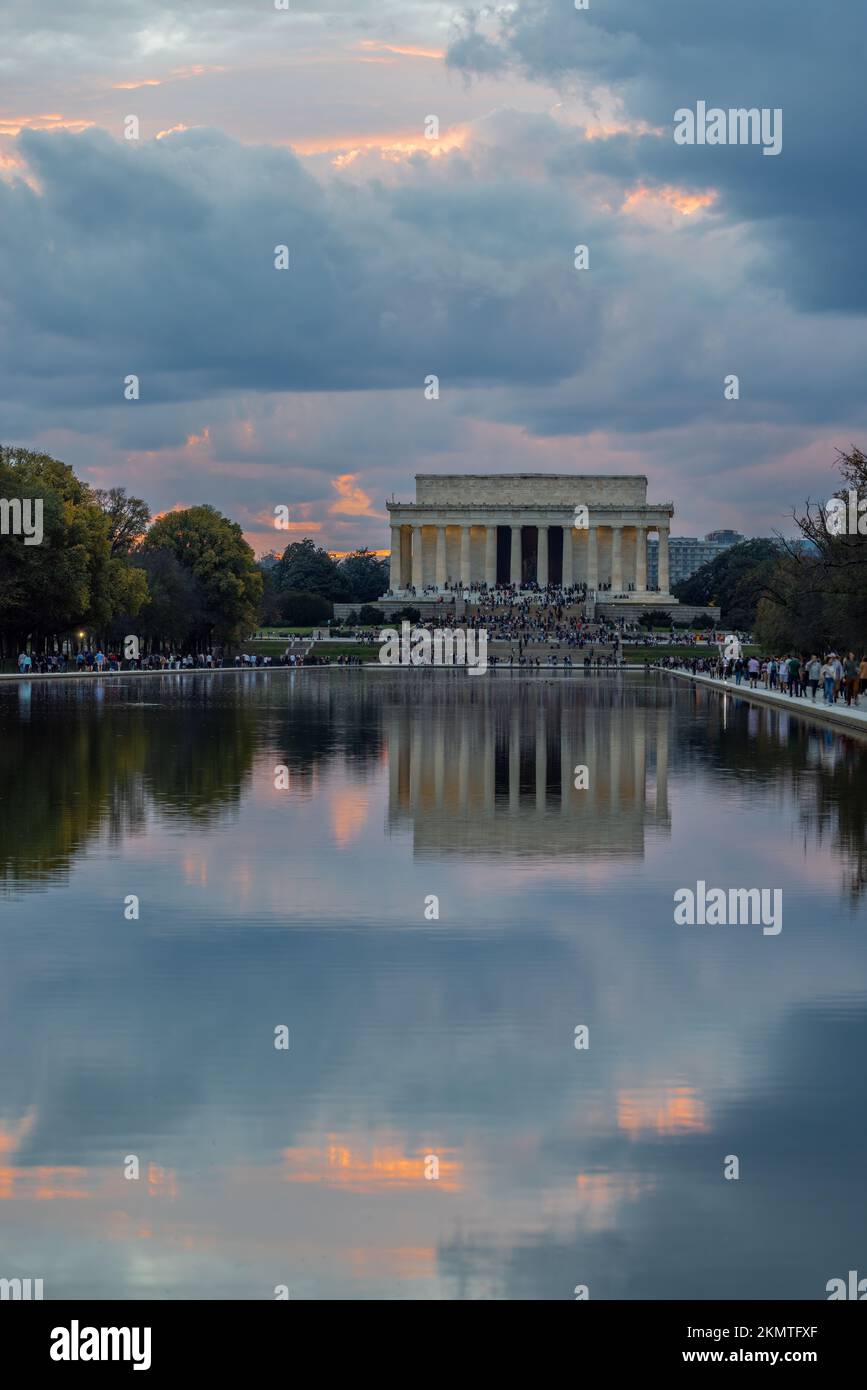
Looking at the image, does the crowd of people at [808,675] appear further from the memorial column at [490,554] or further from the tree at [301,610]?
the memorial column at [490,554]

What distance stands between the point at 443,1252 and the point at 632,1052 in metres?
2.92

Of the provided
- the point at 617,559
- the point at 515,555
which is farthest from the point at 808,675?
the point at 515,555

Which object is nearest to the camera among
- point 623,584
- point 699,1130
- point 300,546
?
point 699,1130

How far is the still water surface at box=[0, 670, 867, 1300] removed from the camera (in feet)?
21.5

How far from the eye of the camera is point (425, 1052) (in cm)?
920

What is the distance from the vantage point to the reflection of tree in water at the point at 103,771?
18.0 metres

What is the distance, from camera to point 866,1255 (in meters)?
6.43

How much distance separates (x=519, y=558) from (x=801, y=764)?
130782 millimetres

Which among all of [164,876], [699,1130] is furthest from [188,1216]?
[164,876]

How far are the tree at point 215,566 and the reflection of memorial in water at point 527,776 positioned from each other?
5096 centimetres

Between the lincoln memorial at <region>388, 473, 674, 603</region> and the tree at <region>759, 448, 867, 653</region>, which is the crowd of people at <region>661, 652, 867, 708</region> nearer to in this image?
the tree at <region>759, 448, 867, 653</region>

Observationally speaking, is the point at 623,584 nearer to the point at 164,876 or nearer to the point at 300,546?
the point at 300,546

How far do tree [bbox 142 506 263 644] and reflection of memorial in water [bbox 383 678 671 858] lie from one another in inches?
2006

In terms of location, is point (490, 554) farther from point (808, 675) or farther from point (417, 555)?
point (808, 675)
